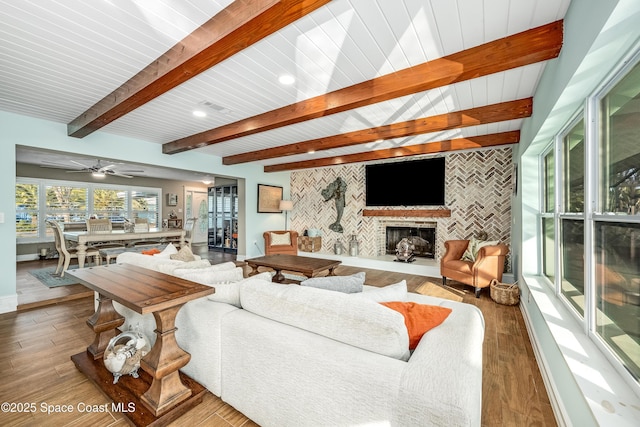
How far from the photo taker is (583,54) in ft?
4.14

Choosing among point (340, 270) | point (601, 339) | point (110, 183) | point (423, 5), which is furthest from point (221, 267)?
point (110, 183)

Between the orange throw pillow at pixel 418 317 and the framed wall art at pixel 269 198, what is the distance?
5.54 meters

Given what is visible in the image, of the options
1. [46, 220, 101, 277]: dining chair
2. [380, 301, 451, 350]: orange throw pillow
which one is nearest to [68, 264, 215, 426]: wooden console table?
[380, 301, 451, 350]: orange throw pillow

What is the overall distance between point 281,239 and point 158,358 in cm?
455

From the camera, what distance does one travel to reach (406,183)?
566 cm

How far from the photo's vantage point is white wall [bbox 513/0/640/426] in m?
1.05

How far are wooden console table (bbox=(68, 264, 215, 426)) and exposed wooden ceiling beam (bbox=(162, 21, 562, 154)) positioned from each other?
2021mm

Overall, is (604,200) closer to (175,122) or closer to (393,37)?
(393,37)

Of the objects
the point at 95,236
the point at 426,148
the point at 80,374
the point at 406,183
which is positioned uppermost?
the point at 426,148

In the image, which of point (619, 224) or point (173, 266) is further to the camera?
point (173, 266)

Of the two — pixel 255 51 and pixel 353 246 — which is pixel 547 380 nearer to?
pixel 255 51

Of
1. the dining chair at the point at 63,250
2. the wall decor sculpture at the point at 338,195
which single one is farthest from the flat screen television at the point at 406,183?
the dining chair at the point at 63,250

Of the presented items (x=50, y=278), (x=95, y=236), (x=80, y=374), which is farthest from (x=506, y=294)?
(x=50, y=278)

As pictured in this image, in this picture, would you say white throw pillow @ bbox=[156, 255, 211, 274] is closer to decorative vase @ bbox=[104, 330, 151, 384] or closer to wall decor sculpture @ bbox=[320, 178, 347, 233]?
decorative vase @ bbox=[104, 330, 151, 384]
